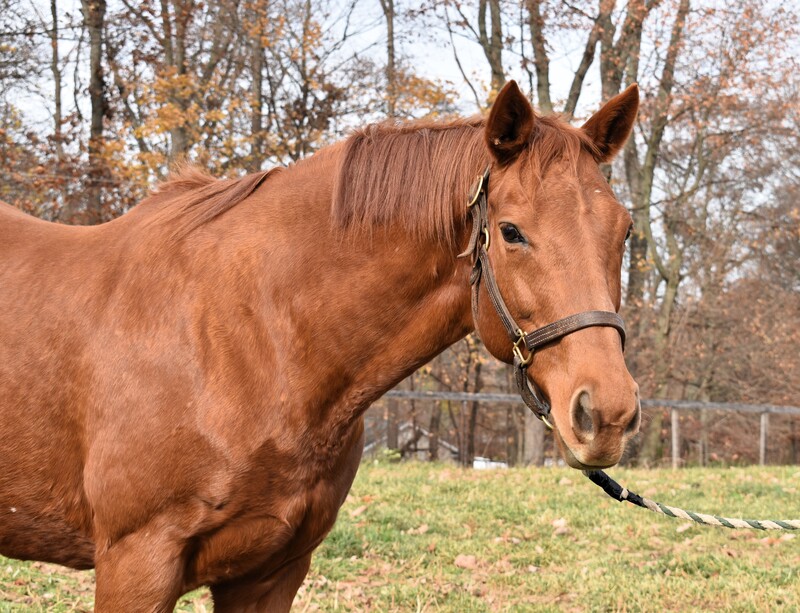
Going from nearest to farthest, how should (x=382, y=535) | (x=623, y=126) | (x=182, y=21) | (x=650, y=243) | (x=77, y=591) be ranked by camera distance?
(x=623, y=126) → (x=77, y=591) → (x=382, y=535) → (x=182, y=21) → (x=650, y=243)

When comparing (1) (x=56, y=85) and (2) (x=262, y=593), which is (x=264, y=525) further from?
(1) (x=56, y=85)

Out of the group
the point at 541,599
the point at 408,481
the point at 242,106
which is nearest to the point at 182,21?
the point at 242,106

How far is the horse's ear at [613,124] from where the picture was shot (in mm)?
2588

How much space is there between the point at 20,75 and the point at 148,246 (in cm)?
1525

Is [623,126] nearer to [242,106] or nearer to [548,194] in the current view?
[548,194]

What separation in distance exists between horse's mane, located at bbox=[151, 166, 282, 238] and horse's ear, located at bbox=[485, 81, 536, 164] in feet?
3.00

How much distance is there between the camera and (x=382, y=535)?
19.7ft

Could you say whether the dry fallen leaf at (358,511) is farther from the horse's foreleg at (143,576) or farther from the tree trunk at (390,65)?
the tree trunk at (390,65)

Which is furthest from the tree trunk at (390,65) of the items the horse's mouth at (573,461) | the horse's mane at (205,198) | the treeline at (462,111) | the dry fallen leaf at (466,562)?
the horse's mouth at (573,461)

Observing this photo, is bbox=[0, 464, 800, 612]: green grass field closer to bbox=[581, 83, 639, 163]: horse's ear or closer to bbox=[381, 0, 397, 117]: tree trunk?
bbox=[581, 83, 639, 163]: horse's ear

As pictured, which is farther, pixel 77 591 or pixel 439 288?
pixel 77 591

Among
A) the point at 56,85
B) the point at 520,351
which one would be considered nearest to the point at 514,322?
the point at 520,351

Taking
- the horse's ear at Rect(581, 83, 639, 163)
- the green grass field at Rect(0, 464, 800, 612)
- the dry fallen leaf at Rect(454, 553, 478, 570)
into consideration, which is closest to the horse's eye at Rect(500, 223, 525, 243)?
the horse's ear at Rect(581, 83, 639, 163)

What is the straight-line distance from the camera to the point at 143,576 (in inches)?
91.9
